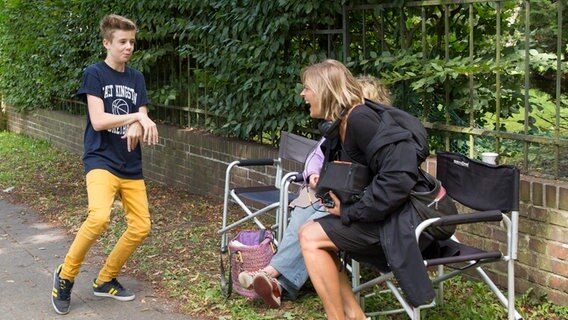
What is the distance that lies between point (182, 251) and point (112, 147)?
1.58m

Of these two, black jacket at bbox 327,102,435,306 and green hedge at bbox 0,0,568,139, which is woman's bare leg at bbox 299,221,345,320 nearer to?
black jacket at bbox 327,102,435,306

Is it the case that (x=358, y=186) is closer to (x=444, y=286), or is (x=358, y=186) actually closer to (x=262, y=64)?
(x=444, y=286)

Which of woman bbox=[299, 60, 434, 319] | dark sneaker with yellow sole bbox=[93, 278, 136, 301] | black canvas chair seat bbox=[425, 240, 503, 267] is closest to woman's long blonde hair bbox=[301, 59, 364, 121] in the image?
woman bbox=[299, 60, 434, 319]

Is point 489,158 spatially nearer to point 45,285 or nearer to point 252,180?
point 45,285

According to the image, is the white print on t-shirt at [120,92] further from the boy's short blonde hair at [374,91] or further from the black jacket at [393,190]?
the black jacket at [393,190]

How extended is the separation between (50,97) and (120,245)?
8.12m

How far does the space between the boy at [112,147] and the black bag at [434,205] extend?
1629mm

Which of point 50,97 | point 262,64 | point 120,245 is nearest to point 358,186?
point 120,245

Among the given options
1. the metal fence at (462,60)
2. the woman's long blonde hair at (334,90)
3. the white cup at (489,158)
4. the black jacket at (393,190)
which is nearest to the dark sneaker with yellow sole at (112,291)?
the black jacket at (393,190)

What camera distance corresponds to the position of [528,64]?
4645 millimetres

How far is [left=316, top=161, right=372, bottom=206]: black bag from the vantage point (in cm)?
391

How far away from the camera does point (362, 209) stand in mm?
3791

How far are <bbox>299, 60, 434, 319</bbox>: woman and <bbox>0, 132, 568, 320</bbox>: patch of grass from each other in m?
0.69

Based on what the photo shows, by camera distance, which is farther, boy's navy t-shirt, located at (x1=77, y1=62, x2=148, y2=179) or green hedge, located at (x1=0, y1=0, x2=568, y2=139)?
green hedge, located at (x1=0, y1=0, x2=568, y2=139)
